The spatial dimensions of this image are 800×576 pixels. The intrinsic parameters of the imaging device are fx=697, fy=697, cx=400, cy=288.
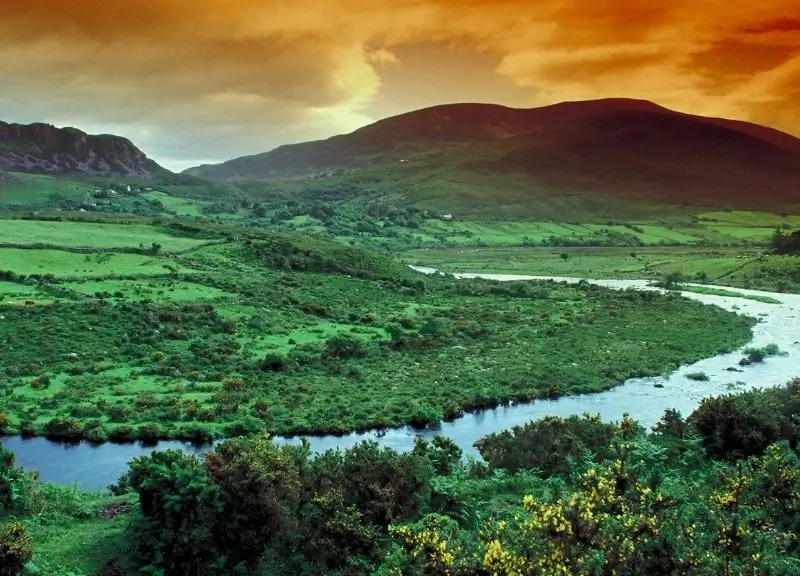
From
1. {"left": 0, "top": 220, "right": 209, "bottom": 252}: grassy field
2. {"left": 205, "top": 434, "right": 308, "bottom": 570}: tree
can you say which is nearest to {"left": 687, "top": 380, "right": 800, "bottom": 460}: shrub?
{"left": 205, "top": 434, "right": 308, "bottom": 570}: tree

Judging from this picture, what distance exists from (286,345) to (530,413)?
22.7 metres

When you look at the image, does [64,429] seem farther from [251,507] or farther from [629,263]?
[629,263]

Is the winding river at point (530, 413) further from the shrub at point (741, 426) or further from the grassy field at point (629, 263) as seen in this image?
the grassy field at point (629, 263)

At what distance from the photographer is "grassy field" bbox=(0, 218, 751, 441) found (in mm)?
43844

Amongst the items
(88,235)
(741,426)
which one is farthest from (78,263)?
(741,426)

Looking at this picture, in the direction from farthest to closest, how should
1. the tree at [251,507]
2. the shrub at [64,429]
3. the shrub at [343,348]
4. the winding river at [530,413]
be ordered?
1. the shrub at [343,348]
2. the shrub at [64,429]
3. the winding river at [530,413]
4. the tree at [251,507]

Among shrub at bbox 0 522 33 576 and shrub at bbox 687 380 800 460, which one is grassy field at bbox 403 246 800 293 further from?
shrub at bbox 0 522 33 576

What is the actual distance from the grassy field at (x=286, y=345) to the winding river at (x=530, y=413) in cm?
125

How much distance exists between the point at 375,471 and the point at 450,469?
256 inches

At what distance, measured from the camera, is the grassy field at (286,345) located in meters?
43.8

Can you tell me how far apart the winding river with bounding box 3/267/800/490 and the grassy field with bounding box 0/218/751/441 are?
1248 millimetres

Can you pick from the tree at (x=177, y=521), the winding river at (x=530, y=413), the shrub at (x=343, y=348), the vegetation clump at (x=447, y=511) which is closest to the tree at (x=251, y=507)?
the vegetation clump at (x=447, y=511)

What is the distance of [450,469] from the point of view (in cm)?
3038

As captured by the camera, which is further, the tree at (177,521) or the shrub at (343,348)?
the shrub at (343,348)
